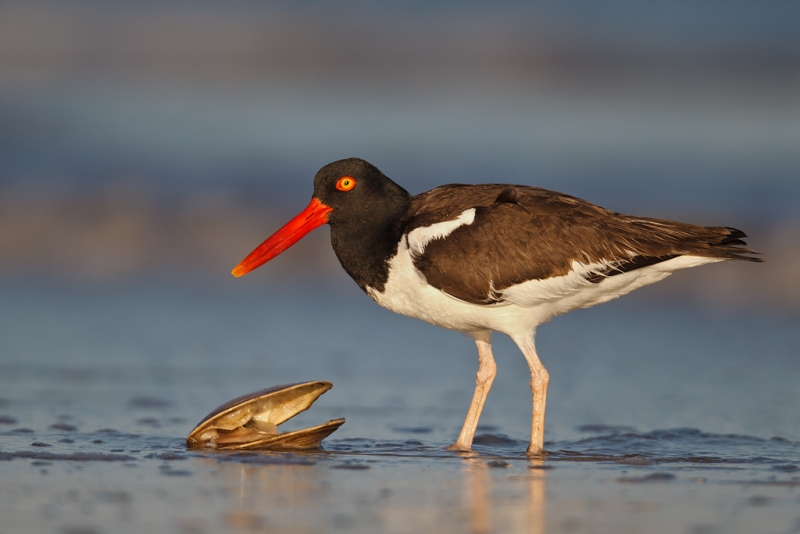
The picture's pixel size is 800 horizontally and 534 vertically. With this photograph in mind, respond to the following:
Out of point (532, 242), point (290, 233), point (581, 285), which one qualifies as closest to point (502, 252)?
point (532, 242)

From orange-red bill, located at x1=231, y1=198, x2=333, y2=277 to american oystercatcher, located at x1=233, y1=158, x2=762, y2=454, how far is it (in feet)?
0.59

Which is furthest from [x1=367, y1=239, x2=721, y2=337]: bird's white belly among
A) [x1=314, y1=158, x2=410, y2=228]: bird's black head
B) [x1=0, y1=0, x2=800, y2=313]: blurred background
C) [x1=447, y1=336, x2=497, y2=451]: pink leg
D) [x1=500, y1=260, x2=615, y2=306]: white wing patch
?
[x1=0, y1=0, x2=800, y2=313]: blurred background

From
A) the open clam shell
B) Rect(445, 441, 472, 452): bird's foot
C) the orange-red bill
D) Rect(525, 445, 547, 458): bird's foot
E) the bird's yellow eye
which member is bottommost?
Rect(525, 445, 547, 458): bird's foot

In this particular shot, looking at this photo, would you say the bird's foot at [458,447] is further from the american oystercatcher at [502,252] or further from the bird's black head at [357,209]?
the bird's black head at [357,209]

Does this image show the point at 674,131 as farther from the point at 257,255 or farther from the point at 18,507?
the point at 18,507

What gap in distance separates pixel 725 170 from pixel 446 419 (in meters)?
11.7

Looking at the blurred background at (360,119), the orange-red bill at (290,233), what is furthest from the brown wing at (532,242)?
the blurred background at (360,119)

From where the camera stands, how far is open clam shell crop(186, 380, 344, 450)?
5.41 meters

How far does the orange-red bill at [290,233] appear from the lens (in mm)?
6316

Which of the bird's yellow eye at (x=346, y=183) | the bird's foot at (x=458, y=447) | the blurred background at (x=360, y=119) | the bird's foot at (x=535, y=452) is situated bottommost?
the bird's foot at (x=535, y=452)

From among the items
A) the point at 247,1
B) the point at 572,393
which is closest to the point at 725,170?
the point at 572,393

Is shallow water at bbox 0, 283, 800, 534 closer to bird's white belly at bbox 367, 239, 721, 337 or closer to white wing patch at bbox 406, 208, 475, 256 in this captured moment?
bird's white belly at bbox 367, 239, 721, 337

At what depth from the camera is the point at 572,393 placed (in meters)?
7.51

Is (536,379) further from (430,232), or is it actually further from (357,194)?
(357,194)
